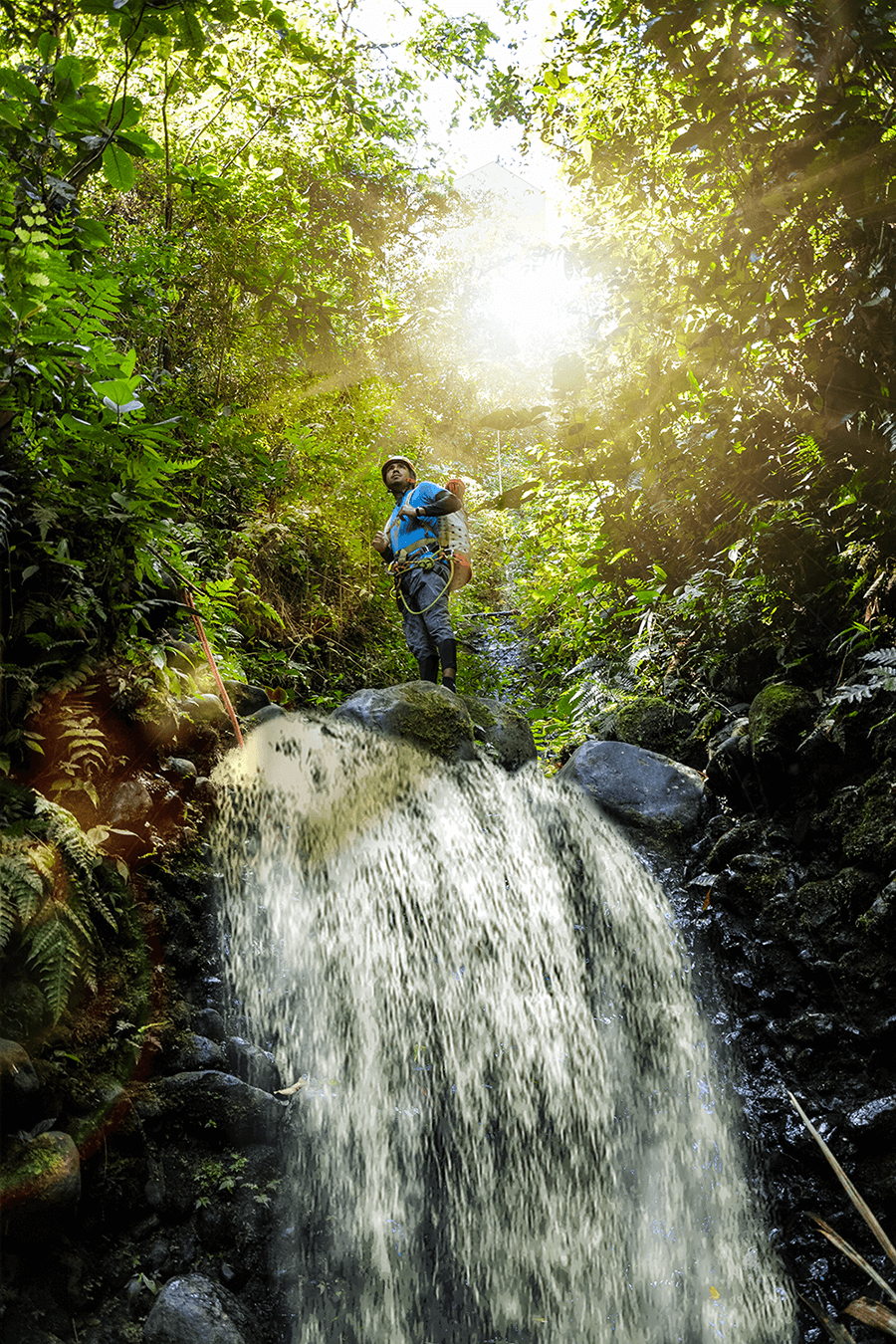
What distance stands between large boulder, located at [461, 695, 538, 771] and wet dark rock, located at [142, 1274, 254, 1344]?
186 inches

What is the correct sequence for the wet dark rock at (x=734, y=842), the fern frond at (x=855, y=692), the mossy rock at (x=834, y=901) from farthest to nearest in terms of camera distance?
the wet dark rock at (x=734, y=842) → the mossy rock at (x=834, y=901) → the fern frond at (x=855, y=692)

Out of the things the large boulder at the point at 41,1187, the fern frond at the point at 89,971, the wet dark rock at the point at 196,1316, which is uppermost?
the fern frond at the point at 89,971

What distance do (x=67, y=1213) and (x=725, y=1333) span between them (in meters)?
2.60

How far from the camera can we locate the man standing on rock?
6988 mm

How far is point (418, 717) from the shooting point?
623cm

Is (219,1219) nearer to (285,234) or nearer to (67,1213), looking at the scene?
(67,1213)

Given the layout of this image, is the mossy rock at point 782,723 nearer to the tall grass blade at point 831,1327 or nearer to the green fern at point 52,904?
the tall grass blade at point 831,1327

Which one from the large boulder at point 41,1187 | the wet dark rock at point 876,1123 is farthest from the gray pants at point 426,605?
the large boulder at point 41,1187

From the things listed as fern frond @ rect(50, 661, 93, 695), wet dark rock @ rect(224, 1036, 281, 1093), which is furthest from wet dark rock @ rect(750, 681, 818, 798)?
fern frond @ rect(50, 661, 93, 695)

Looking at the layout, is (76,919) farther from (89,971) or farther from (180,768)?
(180,768)

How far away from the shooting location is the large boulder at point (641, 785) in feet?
18.2

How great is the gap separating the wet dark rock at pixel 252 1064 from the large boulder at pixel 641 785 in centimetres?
335

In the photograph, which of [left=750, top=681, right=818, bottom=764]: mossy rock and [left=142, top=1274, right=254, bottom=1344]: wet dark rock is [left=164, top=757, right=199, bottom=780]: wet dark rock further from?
[left=750, top=681, right=818, bottom=764]: mossy rock

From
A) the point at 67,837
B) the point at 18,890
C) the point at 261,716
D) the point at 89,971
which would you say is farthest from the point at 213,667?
the point at 18,890
